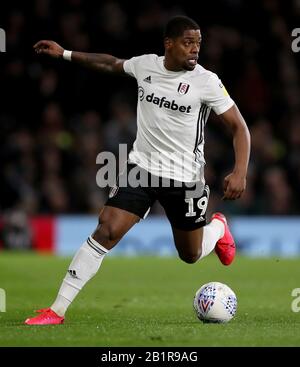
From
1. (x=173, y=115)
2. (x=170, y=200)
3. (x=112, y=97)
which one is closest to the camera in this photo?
(x=173, y=115)

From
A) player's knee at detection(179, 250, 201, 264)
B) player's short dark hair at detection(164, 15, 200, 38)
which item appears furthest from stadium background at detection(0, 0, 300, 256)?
player's short dark hair at detection(164, 15, 200, 38)

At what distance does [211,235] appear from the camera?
923 cm

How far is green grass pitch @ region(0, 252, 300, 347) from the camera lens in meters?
7.23

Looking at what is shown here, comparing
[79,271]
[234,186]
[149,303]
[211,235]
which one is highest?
[234,186]

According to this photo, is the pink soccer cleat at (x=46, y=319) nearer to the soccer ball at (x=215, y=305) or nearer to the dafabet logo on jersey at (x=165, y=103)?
the soccer ball at (x=215, y=305)

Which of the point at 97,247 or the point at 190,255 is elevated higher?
the point at 97,247

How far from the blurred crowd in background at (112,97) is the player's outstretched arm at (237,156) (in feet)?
28.3

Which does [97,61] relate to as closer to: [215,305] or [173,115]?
[173,115]

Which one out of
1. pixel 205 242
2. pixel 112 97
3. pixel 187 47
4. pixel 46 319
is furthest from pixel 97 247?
pixel 112 97

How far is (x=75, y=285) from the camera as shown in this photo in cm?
816

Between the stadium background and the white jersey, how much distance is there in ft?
28.9

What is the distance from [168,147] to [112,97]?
34.1ft

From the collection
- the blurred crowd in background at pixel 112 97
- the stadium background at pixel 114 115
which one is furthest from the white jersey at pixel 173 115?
the stadium background at pixel 114 115
